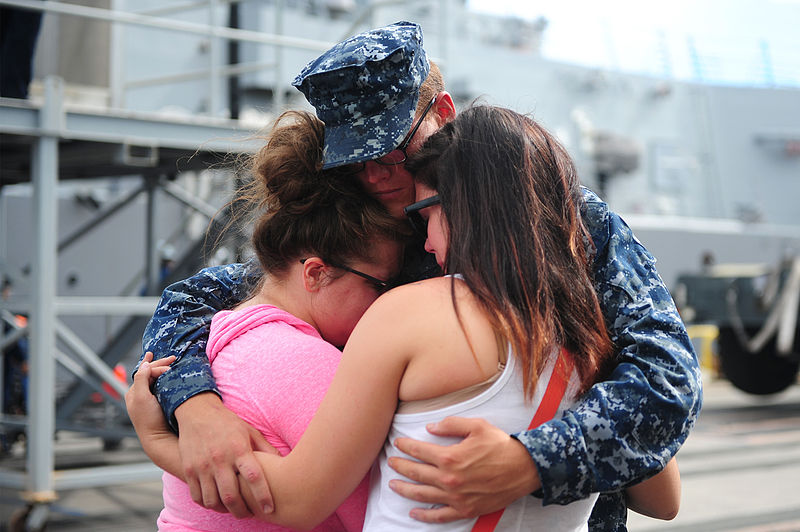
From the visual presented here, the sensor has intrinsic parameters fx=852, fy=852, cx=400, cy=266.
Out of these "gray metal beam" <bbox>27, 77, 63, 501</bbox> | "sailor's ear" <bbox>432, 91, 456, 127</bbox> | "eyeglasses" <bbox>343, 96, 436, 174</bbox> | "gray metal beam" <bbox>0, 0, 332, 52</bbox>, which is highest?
"gray metal beam" <bbox>0, 0, 332, 52</bbox>

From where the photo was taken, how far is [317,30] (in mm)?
16953

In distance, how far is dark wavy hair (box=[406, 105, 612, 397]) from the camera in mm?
1285

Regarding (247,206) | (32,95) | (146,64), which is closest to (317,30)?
(146,64)

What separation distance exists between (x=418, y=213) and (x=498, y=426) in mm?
413

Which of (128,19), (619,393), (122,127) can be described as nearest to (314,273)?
(619,393)

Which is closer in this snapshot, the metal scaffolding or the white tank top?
the white tank top

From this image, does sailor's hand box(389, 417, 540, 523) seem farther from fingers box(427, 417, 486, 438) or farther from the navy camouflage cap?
the navy camouflage cap

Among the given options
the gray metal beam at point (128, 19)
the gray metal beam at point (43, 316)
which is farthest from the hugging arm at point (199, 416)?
the gray metal beam at point (128, 19)

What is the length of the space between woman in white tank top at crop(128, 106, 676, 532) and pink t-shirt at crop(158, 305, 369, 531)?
7 cm

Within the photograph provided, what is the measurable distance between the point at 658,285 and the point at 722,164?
23098 mm

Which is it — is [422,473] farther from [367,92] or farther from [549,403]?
[367,92]

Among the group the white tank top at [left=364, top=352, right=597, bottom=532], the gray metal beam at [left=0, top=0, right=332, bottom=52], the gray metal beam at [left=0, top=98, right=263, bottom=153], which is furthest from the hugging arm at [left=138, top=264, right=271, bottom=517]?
the gray metal beam at [left=0, top=0, right=332, bottom=52]

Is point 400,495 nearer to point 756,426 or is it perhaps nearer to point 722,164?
point 756,426

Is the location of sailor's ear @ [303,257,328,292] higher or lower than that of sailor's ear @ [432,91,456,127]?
lower
